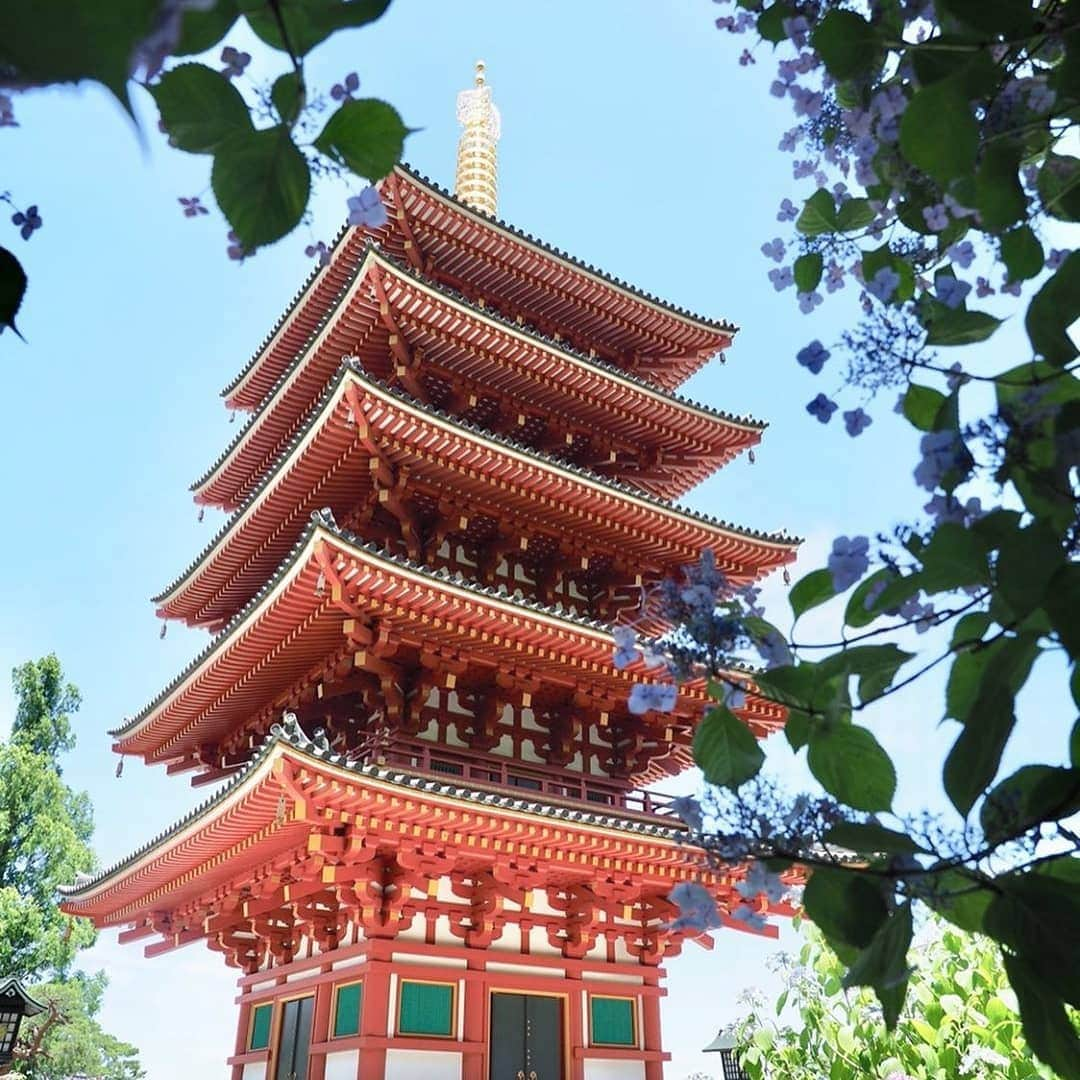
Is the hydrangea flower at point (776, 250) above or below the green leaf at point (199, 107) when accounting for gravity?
above

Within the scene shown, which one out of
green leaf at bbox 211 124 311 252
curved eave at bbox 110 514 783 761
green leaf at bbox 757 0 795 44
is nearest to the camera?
green leaf at bbox 211 124 311 252

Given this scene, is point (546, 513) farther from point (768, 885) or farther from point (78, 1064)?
point (78, 1064)

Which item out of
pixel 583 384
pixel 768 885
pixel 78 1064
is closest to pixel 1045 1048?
pixel 768 885

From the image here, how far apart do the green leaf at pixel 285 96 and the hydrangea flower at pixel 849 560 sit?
2.92 feet

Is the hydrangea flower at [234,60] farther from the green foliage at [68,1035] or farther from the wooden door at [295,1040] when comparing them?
the green foliage at [68,1035]

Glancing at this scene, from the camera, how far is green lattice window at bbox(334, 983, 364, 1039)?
30.7 ft

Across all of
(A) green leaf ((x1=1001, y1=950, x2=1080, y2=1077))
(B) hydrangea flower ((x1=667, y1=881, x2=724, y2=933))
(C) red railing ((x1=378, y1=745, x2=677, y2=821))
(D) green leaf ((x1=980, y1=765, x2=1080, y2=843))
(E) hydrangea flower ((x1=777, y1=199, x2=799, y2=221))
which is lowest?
(A) green leaf ((x1=1001, y1=950, x2=1080, y2=1077))

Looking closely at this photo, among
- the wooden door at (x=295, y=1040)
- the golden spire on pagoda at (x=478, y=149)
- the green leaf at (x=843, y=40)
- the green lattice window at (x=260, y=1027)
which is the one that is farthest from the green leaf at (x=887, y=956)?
the golden spire on pagoda at (x=478, y=149)

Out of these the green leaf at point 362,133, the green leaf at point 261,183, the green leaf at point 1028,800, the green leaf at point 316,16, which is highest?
the green leaf at point 362,133

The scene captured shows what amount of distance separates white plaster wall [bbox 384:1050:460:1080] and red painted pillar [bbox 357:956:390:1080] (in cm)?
14

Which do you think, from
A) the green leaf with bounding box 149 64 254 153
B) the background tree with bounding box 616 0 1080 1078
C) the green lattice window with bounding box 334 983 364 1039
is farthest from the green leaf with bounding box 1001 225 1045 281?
the green lattice window with bounding box 334 983 364 1039

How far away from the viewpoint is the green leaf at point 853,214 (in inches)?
78.2

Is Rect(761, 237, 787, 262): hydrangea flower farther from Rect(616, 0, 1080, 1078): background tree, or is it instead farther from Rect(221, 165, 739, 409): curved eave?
Rect(221, 165, 739, 409): curved eave

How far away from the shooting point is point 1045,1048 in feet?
3.67
